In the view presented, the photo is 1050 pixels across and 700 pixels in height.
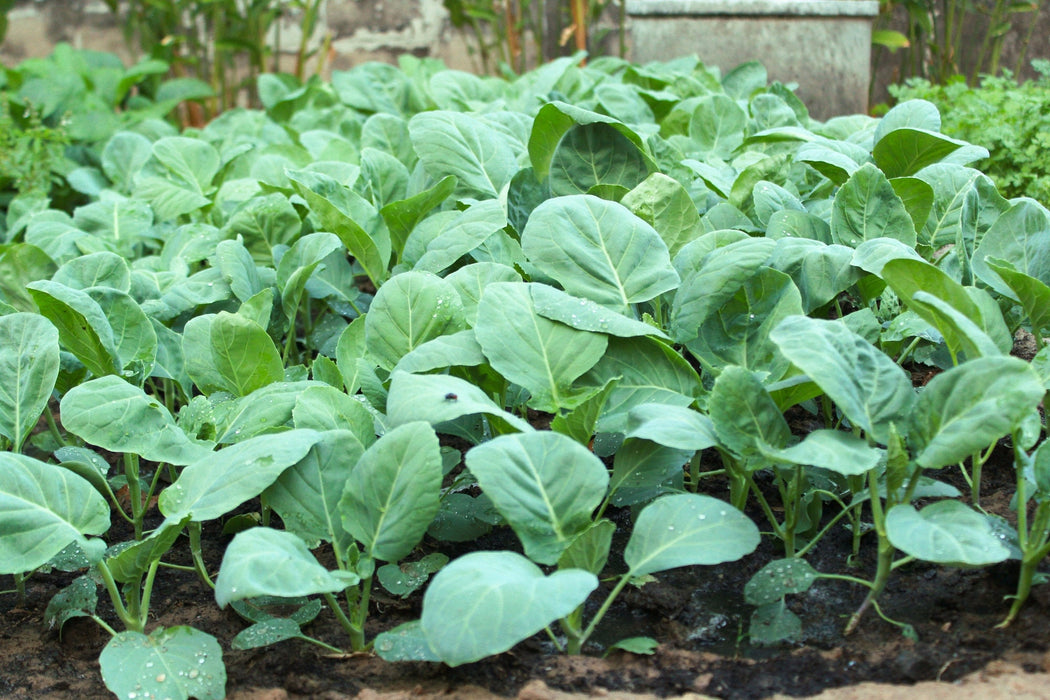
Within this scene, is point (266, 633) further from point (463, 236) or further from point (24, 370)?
point (463, 236)

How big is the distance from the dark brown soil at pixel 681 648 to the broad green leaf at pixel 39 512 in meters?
0.19

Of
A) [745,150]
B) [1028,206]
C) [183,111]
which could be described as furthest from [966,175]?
[183,111]

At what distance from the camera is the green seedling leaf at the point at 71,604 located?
118cm

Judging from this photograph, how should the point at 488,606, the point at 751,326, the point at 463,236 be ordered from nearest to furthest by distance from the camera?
the point at 488,606 → the point at 751,326 → the point at 463,236

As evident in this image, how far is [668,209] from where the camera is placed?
1496 millimetres

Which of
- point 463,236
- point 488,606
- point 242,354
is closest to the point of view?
point 488,606

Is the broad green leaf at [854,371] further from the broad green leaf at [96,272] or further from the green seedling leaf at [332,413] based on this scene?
the broad green leaf at [96,272]

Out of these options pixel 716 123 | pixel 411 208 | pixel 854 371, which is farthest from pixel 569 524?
pixel 716 123

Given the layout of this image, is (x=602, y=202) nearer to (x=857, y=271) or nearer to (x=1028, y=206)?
(x=857, y=271)

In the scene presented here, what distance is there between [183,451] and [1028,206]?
124 centimetres

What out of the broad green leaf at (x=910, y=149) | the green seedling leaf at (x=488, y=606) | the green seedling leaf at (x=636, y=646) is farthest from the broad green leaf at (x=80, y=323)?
the broad green leaf at (x=910, y=149)

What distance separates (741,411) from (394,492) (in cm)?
41

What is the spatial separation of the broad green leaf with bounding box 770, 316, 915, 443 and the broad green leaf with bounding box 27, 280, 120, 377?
972 millimetres

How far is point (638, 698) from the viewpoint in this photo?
96 centimetres
